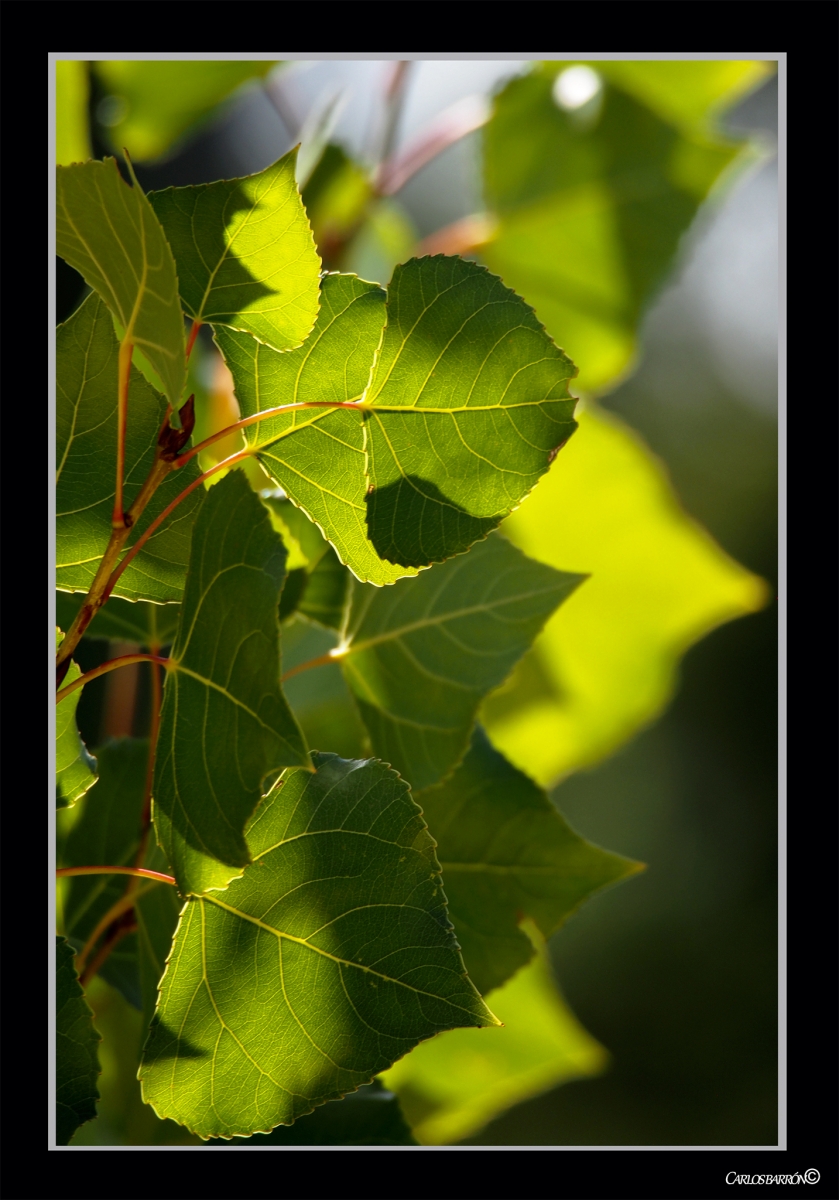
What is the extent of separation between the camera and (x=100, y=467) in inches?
12.1

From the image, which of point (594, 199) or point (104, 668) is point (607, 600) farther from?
point (104, 668)

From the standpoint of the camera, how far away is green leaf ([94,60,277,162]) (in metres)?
0.75

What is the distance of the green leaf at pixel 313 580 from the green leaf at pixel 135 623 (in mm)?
45

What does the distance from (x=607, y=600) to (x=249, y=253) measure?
543mm

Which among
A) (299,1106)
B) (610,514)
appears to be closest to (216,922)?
(299,1106)

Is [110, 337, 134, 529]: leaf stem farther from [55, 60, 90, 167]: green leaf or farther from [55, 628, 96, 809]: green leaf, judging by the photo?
[55, 60, 90, 167]: green leaf

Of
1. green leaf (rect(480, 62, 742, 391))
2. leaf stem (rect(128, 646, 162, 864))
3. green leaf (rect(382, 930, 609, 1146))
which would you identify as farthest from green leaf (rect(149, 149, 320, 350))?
green leaf (rect(480, 62, 742, 391))

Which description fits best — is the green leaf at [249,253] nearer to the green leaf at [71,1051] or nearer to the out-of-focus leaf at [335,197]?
the green leaf at [71,1051]

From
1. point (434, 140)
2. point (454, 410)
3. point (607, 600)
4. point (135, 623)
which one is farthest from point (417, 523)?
point (434, 140)

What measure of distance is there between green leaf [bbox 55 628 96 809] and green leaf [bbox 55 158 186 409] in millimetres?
90
